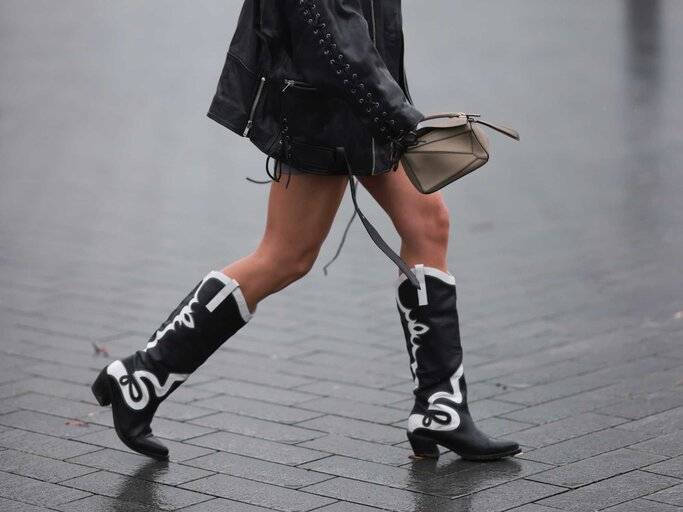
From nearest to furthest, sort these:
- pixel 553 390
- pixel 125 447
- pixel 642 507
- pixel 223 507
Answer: pixel 642 507 → pixel 223 507 → pixel 125 447 → pixel 553 390

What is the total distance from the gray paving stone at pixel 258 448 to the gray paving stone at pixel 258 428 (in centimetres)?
5

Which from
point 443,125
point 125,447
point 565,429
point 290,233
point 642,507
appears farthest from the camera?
point 565,429

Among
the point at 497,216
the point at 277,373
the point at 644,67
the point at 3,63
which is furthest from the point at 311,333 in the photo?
the point at 3,63

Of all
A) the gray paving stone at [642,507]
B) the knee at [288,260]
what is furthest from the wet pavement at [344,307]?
the knee at [288,260]

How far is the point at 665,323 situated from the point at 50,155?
6194 millimetres

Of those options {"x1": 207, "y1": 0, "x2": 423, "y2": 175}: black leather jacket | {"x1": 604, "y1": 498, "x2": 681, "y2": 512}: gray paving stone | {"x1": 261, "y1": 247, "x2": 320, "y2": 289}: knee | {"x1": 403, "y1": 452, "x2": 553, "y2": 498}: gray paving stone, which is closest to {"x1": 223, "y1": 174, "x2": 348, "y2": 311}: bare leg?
{"x1": 261, "y1": 247, "x2": 320, "y2": 289}: knee

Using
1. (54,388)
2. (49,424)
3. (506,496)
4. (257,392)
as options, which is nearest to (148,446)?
(49,424)

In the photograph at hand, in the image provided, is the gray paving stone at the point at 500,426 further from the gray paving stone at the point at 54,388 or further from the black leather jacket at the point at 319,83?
the gray paving stone at the point at 54,388

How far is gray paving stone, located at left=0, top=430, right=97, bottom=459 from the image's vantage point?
415 centimetres

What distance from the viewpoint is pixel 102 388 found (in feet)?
13.5

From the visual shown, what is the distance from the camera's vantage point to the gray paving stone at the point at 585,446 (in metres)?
4.03

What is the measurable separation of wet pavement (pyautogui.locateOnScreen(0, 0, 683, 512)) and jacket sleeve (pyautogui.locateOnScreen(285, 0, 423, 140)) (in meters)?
1.10

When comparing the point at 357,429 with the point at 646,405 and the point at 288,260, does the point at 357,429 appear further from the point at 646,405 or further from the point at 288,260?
the point at 646,405

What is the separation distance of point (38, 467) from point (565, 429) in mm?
1729
